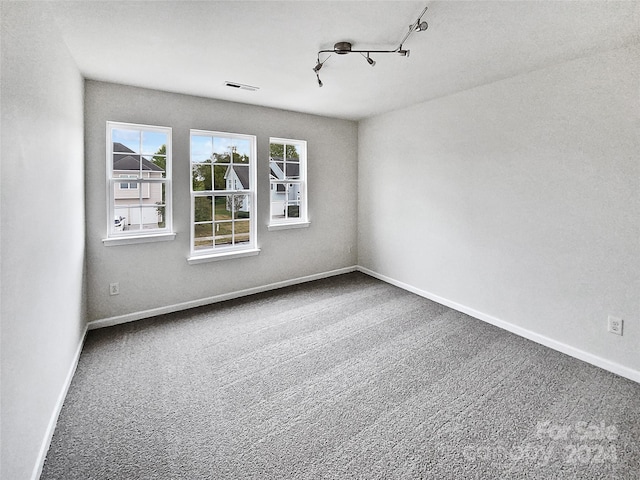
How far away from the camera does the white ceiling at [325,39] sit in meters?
1.95

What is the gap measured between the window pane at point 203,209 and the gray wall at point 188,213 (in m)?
0.15

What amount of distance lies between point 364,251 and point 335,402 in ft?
10.8

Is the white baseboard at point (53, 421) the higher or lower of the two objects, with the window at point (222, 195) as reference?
lower

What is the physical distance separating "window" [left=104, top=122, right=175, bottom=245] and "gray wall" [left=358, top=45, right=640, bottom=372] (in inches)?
120

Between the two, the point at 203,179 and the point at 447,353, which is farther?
the point at 203,179

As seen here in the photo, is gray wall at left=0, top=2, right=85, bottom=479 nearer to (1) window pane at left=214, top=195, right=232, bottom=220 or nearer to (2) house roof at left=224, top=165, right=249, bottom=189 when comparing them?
(1) window pane at left=214, top=195, right=232, bottom=220

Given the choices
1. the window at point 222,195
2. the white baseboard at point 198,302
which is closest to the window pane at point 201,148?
the window at point 222,195

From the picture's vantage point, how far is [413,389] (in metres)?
2.32

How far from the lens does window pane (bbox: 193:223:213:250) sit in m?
3.94

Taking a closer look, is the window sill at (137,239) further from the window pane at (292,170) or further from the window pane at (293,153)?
the window pane at (293,153)

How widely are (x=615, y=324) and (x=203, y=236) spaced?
4.19 metres

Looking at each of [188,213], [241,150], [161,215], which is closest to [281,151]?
[241,150]

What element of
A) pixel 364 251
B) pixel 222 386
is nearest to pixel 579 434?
pixel 222 386

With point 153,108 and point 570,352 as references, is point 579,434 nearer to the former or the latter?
point 570,352
